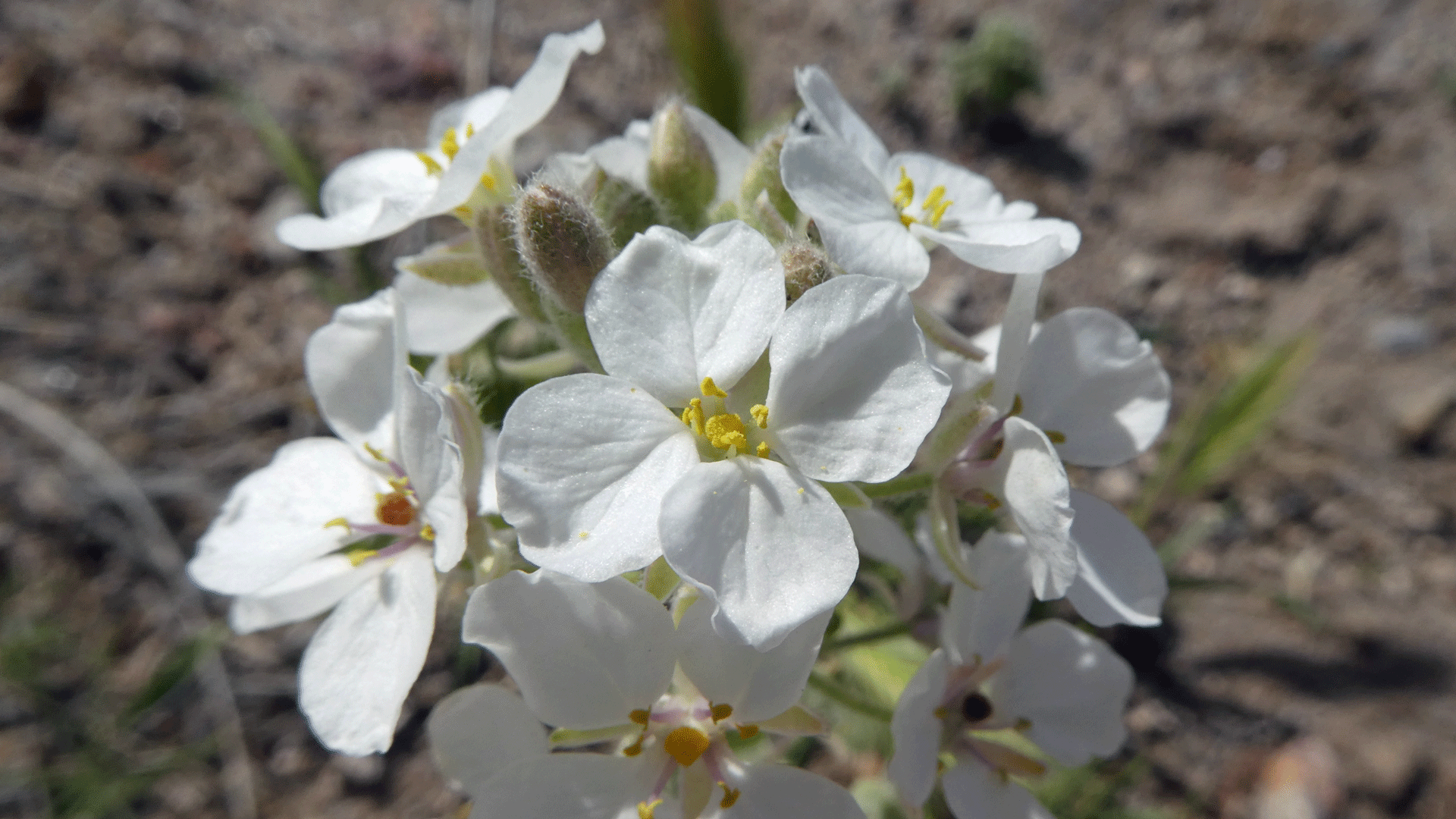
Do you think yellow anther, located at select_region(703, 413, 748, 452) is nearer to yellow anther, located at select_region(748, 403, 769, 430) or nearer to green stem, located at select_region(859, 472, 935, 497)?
yellow anther, located at select_region(748, 403, 769, 430)

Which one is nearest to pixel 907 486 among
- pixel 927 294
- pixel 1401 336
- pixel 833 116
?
pixel 833 116

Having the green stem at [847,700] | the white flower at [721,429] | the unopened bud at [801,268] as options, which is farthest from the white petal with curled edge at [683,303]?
the green stem at [847,700]

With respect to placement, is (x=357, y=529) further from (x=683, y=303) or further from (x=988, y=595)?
(x=988, y=595)

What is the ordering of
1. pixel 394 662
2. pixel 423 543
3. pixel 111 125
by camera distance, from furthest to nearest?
1. pixel 111 125
2. pixel 423 543
3. pixel 394 662

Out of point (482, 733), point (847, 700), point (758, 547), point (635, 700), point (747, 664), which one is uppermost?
point (758, 547)

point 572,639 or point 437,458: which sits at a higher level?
point 437,458

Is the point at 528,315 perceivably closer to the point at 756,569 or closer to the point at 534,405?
the point at 534,405

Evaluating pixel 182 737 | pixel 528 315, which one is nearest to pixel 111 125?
pixel 182 737
